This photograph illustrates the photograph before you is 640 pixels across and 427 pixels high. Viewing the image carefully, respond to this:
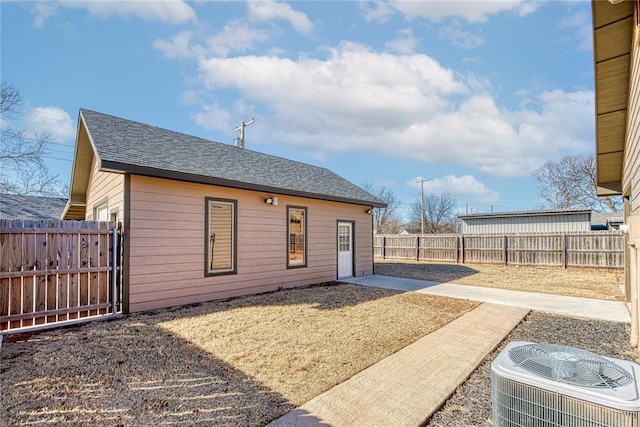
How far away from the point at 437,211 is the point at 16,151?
36838 mm

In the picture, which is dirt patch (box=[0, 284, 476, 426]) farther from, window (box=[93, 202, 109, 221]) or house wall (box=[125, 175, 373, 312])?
window (box=[93, 202, 109, 221])

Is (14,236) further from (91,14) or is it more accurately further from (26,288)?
(91,14)

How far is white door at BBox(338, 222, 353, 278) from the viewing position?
34.2 feet

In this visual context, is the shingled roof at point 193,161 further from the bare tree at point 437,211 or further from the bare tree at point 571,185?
the bare tree at point 437,211

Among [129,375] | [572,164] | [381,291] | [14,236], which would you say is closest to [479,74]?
[381,291]

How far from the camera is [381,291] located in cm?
824

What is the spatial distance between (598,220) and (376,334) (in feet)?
99.7

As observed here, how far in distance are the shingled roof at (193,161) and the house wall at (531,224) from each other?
12674mm

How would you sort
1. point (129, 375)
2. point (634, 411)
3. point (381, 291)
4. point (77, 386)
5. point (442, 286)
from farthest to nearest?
point (442, 286)
point (381, 291)
point (129, 375)
point (77, 386)
point (634, 411)

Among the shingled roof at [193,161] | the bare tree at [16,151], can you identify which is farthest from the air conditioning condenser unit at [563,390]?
the bare tree at [16,151]

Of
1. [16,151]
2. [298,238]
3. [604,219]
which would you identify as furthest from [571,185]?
[16,151]

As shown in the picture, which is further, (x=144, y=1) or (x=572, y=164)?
(x=572, y=164)

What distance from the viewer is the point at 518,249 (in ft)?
45.8

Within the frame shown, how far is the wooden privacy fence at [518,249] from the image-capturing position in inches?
477
